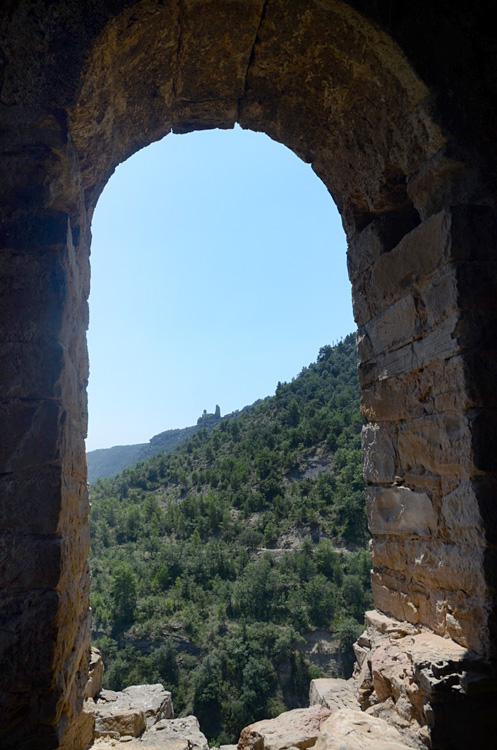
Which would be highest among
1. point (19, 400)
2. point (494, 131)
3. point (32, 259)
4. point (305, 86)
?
point (305, 86)

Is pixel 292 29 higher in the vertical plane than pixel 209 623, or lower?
higher

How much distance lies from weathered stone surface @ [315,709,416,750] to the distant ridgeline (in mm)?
79735

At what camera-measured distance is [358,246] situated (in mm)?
2943

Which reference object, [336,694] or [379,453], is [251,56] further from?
[336,694]

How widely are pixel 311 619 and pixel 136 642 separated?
10.5 metres

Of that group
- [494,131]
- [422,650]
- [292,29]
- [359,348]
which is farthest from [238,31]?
[422,650]

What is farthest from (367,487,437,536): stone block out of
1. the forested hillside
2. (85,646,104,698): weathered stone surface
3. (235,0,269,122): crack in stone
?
the forested hillside

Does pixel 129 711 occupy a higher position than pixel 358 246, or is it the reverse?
pixel 358 246

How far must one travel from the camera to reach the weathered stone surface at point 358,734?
5.87 ft

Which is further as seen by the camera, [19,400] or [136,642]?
[136,642]

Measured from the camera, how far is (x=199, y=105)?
281 cm

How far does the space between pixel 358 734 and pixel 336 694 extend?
2.21 ft

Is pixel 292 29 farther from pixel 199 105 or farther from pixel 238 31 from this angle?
pixel 199 105

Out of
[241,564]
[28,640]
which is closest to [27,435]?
[28,640]
